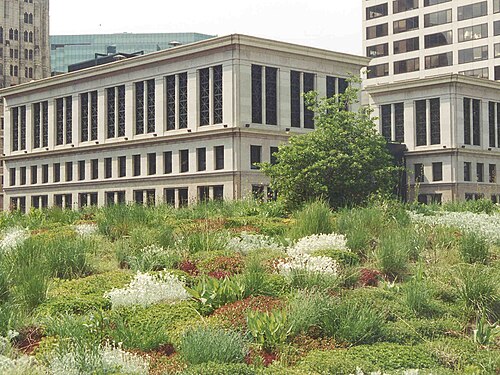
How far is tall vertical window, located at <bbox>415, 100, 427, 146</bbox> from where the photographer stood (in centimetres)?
7406

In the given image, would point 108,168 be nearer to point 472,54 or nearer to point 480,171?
point 480,171

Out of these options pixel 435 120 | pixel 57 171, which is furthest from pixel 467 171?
pixel 57 171

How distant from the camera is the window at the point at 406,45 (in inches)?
3583

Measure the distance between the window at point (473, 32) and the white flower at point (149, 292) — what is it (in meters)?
79.1

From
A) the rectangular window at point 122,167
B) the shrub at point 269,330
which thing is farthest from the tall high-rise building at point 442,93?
the shrub at point 269,330

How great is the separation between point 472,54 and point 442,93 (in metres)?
17.8

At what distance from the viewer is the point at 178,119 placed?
64.2 m

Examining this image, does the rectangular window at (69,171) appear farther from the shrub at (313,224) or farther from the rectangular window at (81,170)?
the shrub at (313,224)

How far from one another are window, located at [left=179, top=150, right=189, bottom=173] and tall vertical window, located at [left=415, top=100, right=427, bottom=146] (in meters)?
24.7

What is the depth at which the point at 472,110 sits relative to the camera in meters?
73.9

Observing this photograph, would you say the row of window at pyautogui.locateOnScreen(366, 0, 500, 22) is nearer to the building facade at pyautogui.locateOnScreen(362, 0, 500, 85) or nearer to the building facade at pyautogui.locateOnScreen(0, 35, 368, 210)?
the building facade at pyautogui.locateOnScreen(362, 0, 500, 85)

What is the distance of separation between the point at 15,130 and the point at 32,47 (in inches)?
2009

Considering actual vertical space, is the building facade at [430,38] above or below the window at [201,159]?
above

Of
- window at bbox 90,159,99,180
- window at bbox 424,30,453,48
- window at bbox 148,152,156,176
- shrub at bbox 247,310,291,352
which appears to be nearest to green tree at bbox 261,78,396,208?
shrub at bbox 247,310,291,352
